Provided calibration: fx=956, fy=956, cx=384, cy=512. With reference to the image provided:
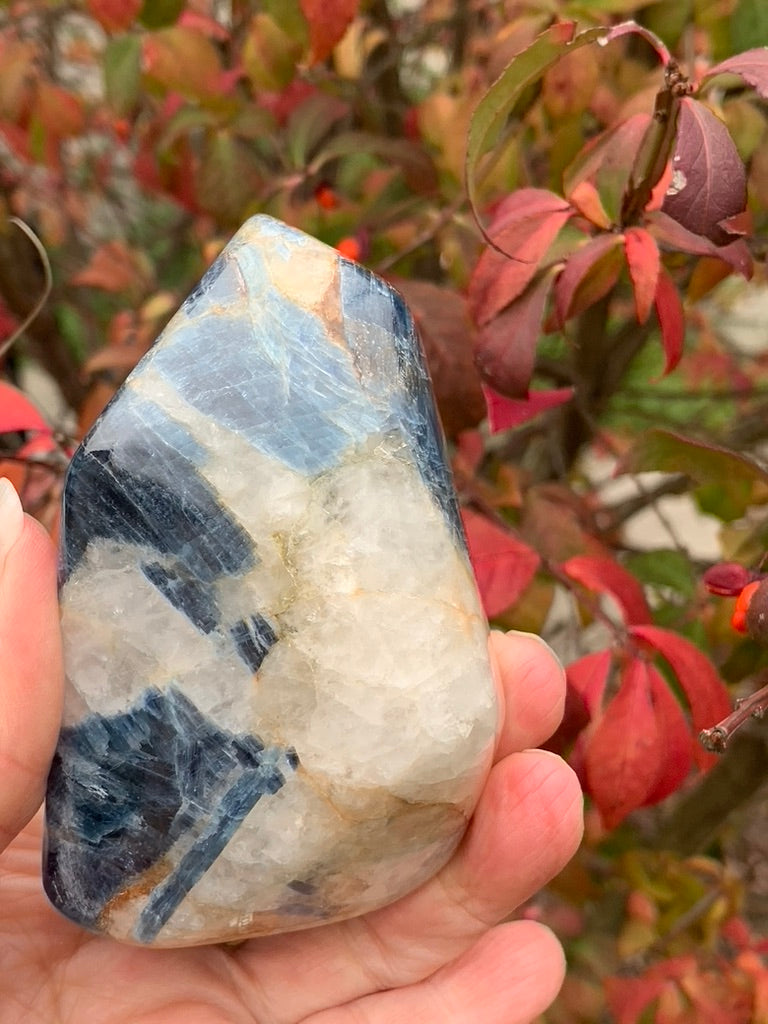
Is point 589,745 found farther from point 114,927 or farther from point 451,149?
point 451,149

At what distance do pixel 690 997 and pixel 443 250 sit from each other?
995mm

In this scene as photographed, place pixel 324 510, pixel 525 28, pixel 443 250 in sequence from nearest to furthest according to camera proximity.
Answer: pixel 324 510
pixel 525 28
pixel 443 250

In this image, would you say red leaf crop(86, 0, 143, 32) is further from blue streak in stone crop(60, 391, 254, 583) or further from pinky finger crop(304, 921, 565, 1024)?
pinky finger crop(304, 921, 565, 1024)

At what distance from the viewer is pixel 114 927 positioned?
A: 764mm

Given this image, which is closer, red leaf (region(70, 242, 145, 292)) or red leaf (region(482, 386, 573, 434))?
red leaf (region(482, 386, 573, 434))

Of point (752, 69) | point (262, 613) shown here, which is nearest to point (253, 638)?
point (262, 613)

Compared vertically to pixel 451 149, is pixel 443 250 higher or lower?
lower

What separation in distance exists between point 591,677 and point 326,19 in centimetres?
70

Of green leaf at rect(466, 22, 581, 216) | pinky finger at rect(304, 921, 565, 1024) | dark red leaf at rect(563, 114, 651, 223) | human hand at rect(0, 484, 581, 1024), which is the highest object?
green leaf at rect(466, 22, 581, 216)

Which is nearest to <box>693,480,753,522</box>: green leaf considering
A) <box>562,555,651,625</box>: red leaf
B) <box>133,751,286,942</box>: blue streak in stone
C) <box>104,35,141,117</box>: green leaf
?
<box>562,555,651,625</box>: red leaf

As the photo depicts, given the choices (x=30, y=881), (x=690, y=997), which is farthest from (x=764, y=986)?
(x=30, y=881)

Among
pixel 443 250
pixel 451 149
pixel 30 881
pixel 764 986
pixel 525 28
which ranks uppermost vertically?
pixel 525 28

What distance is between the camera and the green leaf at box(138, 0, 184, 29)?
1.13 m

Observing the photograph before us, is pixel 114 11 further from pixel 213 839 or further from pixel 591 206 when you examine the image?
pixel 213 839
